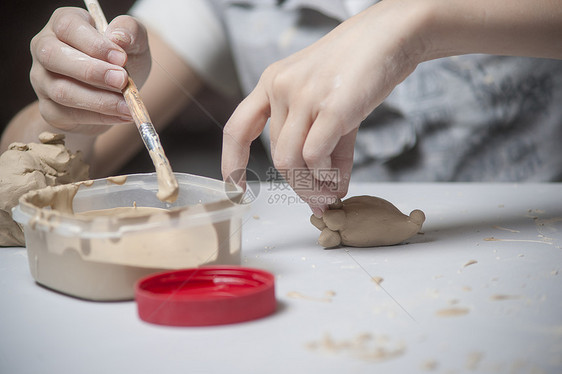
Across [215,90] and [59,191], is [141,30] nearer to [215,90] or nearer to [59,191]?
[59,191]

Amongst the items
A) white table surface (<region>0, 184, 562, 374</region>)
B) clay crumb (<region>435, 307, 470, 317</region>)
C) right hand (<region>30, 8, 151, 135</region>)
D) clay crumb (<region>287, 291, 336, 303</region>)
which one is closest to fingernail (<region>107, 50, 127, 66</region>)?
right hand (<region>30, 8, 151, 135</region>)

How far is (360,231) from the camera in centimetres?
61

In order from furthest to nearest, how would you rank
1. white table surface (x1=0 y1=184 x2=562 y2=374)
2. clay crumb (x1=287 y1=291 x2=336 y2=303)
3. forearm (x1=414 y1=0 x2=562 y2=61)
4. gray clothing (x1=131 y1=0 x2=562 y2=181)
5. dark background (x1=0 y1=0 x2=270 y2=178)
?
dark background (x1=0 y1=0 x2=270 y2=178)
gray clothing (x1=131 y1=0 x2=562 y2=181)
forearm (x1=414 y1=0 x2=562 y2=61)
clay crumb (x1=287 y1=291 x2=336 y2=303)
white table surface (x1=0 y1=184 x2=562 y2=374)

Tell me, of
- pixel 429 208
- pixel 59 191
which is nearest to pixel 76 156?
pixel 59 191

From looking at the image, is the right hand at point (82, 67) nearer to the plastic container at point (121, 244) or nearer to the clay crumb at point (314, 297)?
the plastic container at point (121, 244)

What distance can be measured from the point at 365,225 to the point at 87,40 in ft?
1.31

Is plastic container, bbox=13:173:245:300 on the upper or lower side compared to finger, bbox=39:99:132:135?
lower

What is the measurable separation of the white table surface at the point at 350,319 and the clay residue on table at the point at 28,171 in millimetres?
34

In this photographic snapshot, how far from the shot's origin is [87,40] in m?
0.67

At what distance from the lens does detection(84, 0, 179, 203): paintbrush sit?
1.80 feet

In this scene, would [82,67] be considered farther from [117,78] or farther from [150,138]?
[150,138]

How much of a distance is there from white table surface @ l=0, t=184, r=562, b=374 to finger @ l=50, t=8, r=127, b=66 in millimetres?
258

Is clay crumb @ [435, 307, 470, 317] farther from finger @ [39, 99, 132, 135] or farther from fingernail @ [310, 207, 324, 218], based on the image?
finger @ [39, 99, 132, 135]

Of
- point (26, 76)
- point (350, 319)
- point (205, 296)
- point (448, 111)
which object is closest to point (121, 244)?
point (205, 296)
